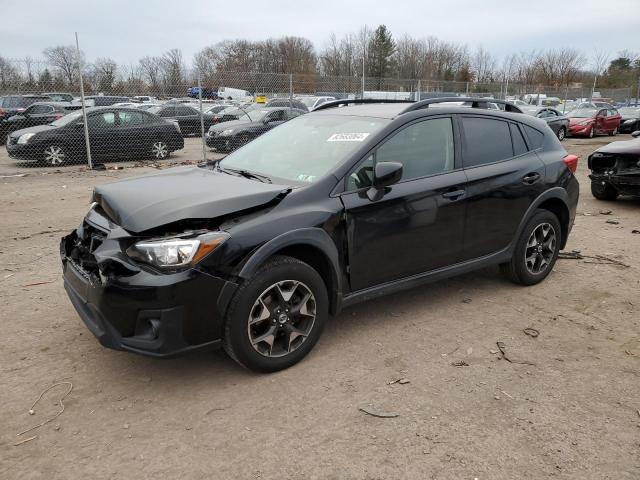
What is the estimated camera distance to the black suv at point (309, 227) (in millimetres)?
2945

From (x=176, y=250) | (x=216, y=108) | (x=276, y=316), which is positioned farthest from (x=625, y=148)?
(x=216, y=108)

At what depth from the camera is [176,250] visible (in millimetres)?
2914

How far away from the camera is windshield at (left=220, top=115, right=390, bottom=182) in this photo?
3.74 meters

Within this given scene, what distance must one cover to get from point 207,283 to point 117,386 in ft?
3.02

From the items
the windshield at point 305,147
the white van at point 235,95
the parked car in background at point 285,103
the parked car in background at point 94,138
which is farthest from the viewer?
the white van at point 235,95

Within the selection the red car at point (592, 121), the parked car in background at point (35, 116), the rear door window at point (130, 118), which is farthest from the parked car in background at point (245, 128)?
the red car at point (592, 121)

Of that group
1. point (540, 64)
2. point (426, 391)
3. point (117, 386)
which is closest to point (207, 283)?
point (117, 386)

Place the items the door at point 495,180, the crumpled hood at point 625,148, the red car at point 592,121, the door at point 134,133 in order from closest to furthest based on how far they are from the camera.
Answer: the door at point 495,180
the crumpled hood at point 625,148
the door at point 134,133
the red car at point 592,121

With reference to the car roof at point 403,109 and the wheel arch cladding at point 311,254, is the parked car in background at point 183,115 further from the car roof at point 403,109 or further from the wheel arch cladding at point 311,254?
the wheel arch cladding at point 311,254

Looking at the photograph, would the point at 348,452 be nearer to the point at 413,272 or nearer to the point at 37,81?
the point at 413,272

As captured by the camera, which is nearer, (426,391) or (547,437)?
(547,437)

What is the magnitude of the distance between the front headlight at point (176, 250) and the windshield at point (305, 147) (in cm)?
96

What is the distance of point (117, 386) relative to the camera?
3.17m

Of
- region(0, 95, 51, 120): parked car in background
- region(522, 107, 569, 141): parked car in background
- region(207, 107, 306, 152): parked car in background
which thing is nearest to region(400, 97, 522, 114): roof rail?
region(207, 107, 306, 152): parked car in background
